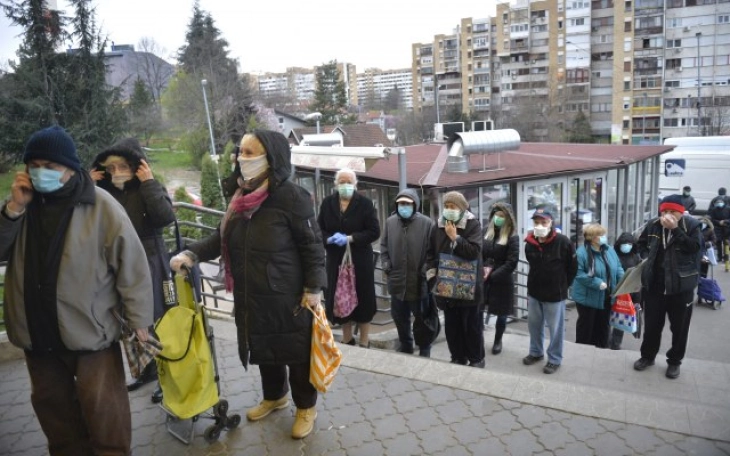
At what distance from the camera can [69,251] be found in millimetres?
2605

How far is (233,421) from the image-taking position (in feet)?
11.1

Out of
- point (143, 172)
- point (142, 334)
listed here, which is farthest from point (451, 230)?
point (142, 334)

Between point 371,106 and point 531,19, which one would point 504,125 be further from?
point 371,106

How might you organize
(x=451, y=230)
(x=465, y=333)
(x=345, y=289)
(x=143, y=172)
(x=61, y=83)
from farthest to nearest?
(x=61, y=83) → (x=345, y=289) → (x=465, y=333) → (x=451, y=230) → (x=143, y=172)

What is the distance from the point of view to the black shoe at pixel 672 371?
517cm

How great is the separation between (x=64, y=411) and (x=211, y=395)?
743 mm

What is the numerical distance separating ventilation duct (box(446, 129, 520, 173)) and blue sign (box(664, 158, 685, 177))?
1197 centimetres

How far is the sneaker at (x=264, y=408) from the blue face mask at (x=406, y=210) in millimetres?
2108

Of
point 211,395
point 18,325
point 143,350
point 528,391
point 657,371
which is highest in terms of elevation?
point 18,325

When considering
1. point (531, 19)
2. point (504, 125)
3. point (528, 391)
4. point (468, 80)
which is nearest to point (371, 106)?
point (468, 80)

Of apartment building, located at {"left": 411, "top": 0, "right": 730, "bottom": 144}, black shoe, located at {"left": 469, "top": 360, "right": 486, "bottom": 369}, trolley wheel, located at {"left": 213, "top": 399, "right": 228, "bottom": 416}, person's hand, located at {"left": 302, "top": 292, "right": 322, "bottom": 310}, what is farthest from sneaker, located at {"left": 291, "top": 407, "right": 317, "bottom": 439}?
apartment building, located at {"left": 411, "top": 0, "right": 730, "bottom": 144}

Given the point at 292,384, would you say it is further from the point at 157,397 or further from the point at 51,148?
the point at 51,148

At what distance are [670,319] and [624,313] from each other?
1215 millimetres

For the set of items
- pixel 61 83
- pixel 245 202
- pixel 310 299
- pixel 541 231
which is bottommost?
pixel 541 231
